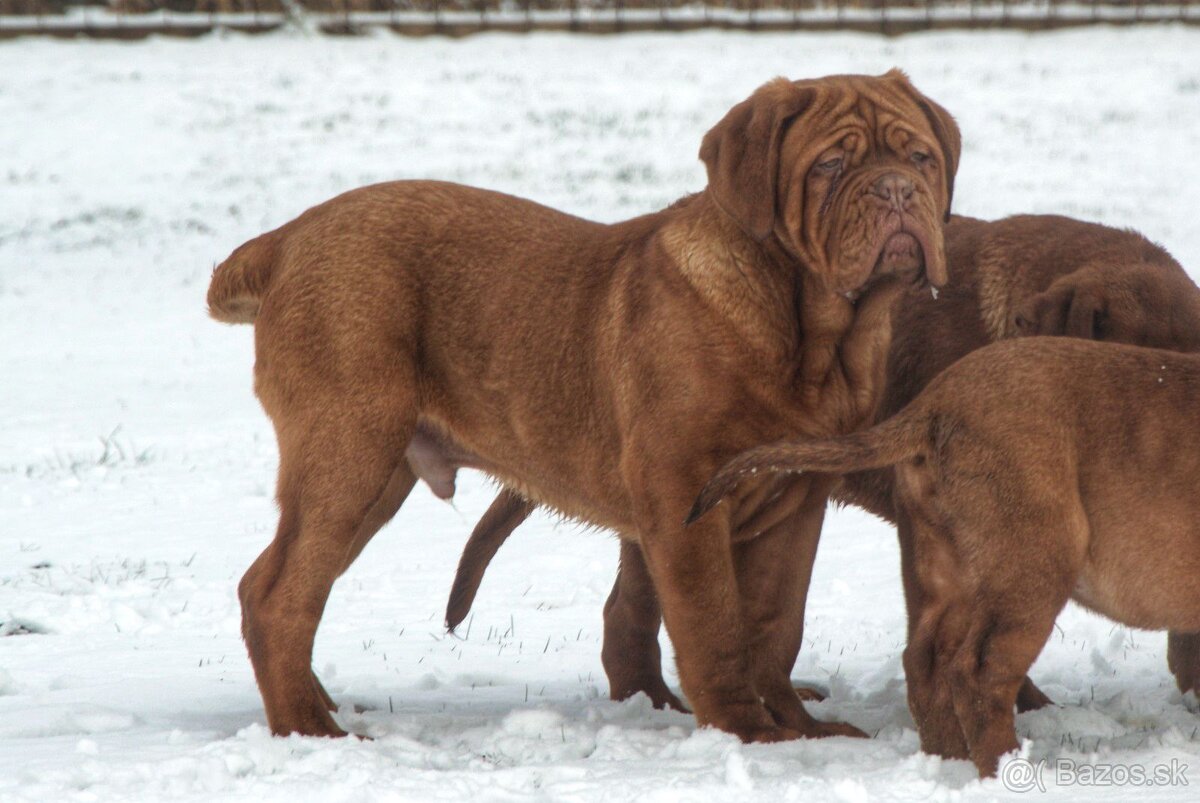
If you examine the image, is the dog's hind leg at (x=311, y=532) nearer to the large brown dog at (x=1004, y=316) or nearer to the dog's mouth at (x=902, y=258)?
the large brown dog at (x=1004, y=316)

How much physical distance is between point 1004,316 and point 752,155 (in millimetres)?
1202

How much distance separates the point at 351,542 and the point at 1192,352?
2721mm

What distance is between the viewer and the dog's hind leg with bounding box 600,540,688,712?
563 centimetres

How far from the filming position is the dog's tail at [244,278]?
17.9ft

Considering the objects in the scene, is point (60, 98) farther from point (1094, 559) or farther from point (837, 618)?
point (1094, 559)

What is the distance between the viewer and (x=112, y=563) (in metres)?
7.59

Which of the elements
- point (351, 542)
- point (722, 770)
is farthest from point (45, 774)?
point (722, 770)

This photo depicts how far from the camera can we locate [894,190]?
14.7ft

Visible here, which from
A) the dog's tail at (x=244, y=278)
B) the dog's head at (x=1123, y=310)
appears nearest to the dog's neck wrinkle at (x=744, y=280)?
the dog's head at (x=1123, y=310)

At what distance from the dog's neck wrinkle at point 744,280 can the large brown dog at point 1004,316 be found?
2.22ft

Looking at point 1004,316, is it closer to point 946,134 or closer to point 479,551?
point 946,134

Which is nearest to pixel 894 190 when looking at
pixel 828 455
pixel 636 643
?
pixel 828 455

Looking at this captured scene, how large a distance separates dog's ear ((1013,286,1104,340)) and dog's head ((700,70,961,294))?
1.98 feet

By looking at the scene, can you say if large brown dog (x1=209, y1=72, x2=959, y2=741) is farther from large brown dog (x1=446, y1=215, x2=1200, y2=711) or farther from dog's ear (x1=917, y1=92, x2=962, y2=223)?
large brown dog (x1=446, y1=215, x2=1200, y2=711)
